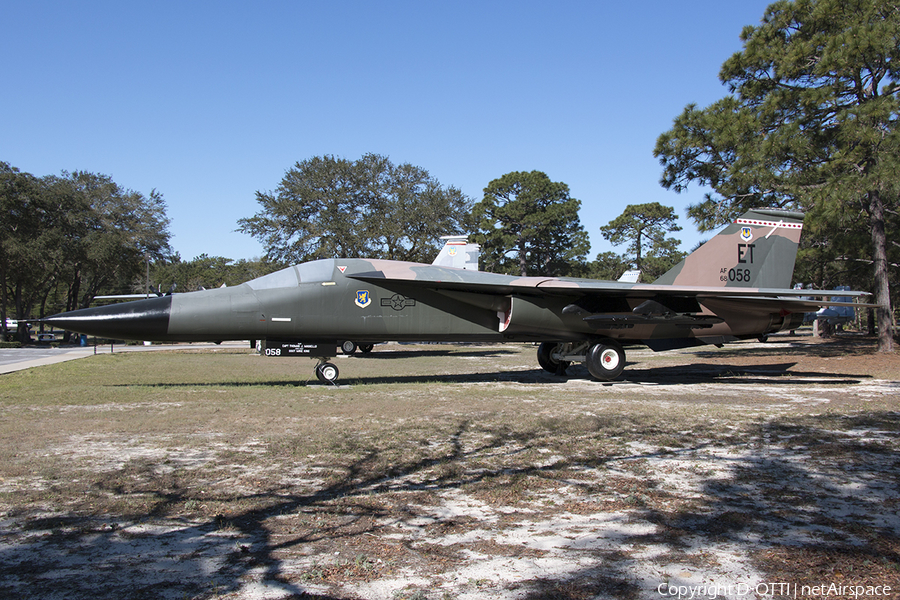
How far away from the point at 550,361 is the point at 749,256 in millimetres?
5522

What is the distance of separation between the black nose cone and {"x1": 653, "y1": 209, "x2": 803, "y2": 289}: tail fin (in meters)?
11.0

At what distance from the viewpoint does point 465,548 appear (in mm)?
3445

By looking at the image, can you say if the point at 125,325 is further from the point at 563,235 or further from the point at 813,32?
the point at 563,235

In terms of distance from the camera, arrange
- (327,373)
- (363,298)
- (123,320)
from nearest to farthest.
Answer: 1. (123,320)
2. (363,298)
3. (327,373)

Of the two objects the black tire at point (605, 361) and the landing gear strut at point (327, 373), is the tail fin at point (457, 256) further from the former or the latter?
the landing gear strut at point (327, 373)

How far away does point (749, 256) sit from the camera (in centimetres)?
1423

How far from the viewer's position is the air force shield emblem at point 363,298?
11609 mm

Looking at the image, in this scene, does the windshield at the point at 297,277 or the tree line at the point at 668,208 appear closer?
the windshield at the point at 297,277

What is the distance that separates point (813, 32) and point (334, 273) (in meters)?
17.9

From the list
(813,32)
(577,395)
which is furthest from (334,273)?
(813,32)

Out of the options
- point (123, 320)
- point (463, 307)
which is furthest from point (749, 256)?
point (123, 320)

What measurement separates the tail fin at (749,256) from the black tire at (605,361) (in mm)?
2670

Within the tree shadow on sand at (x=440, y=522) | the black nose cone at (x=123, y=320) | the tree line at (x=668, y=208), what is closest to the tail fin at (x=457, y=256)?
the tree line at (x=668, y=208)

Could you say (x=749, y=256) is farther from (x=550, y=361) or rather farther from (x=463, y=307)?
(x=463, y=307)
